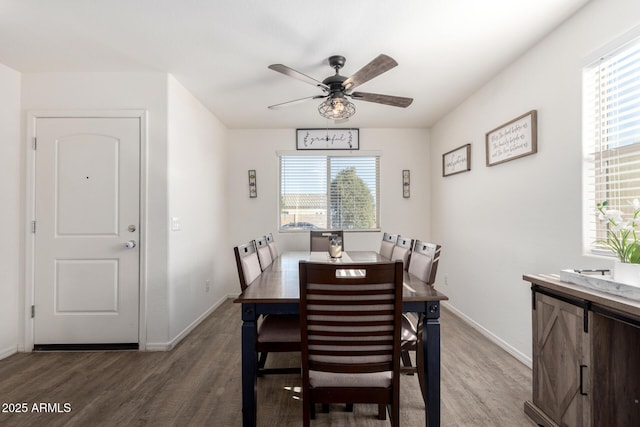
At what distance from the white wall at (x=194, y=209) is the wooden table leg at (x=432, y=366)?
90.6 inches

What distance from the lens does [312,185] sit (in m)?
4.50

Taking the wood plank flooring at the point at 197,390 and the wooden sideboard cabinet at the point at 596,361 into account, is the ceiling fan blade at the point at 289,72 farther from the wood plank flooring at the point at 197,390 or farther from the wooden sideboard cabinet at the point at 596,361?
the wood plank flooring at the point at 197,390

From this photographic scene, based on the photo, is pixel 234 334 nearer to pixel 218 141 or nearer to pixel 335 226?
pixel 335 226

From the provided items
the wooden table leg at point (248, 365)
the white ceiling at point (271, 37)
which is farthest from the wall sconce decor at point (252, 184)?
the wooden table leg at point (248, 365)

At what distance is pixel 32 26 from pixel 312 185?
3249 millimetres

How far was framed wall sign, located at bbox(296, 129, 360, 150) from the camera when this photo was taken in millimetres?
4402

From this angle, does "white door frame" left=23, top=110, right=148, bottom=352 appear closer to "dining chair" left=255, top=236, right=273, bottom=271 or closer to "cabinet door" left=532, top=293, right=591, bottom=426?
"dining chair" left=255, top=236, right=273, bottom=271

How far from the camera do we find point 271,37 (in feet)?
7.00

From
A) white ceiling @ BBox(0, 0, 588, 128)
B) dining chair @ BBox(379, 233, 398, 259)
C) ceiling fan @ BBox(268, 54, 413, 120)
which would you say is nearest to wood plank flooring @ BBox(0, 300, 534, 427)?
dining chair @ BBox(379, 233, 398, 259)

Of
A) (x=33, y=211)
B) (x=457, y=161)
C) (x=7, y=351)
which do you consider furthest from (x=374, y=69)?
(x=7, y=351)

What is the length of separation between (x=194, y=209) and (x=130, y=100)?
121 cm

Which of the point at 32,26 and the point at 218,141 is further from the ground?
the point at 32,26

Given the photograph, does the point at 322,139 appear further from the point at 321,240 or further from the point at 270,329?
the point at 270,329

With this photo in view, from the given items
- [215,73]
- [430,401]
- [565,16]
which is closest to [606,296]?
[430,401]
